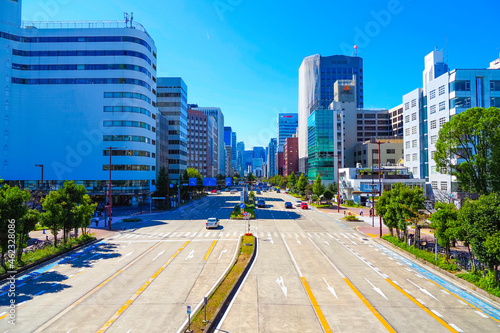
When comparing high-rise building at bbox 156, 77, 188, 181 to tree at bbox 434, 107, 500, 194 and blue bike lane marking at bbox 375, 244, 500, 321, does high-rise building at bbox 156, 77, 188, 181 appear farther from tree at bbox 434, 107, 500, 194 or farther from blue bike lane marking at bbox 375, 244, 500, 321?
blue bike lane marking at bbox 375, 244, 500, 321

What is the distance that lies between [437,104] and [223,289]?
61.8m

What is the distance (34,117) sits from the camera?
71750 millimetres

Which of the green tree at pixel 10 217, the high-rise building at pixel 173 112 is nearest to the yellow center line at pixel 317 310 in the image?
the green tree at pixel 10 217

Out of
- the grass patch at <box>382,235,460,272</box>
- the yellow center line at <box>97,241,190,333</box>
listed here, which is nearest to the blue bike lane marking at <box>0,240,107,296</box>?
the yellow center line at <box>97,241,190,333</box>

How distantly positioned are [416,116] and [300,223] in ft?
145

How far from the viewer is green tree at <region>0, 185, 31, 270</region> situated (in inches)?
809

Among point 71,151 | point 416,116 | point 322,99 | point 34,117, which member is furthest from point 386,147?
point 34,117

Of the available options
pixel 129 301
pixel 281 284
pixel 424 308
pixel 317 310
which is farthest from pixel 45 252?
pixel 424 308

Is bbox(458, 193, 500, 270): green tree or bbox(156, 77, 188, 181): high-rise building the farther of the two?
bbox(156, 77, 188, 181): high-rise building

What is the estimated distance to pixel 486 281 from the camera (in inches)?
701

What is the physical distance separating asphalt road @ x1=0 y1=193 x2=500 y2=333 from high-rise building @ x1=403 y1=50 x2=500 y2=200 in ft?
97.3

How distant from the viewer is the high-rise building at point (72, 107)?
232 ft

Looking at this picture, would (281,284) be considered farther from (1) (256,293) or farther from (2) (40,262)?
(2) (40,262)

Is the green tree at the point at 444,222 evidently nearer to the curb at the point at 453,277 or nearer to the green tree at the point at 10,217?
the curb at the point at 453,277
